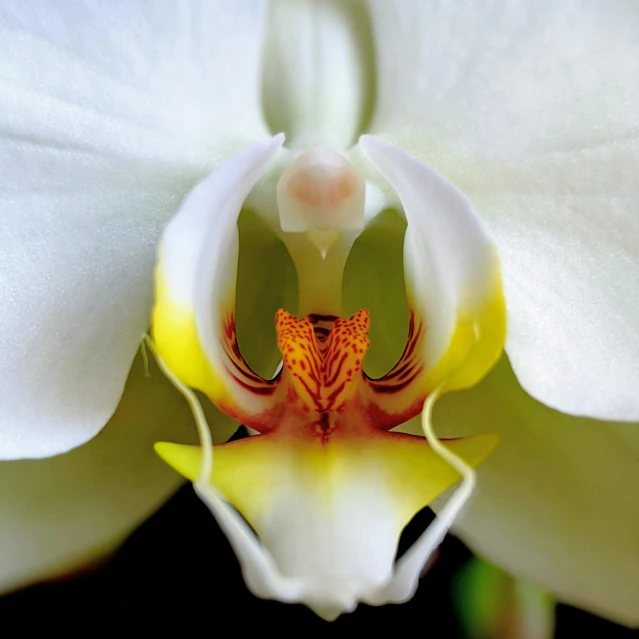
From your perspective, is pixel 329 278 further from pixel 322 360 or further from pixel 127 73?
pixel 127 73

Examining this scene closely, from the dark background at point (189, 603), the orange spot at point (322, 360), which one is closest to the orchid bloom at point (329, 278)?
the orange spot at point (322, 360)

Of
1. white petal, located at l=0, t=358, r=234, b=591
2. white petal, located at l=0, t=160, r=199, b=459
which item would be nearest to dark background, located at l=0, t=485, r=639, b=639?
white petal, located at l=0, t=358, r=234, b=591

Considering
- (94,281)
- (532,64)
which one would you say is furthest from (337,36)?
(94,281)

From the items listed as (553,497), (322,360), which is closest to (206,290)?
(322,360)

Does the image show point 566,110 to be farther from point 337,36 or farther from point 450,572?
point 450,572

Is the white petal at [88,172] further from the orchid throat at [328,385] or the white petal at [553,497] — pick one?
the white petal at [553,497]
